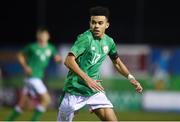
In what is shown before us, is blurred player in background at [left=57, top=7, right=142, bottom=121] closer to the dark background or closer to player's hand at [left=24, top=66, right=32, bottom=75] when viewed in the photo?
player's hand at [left=24, top=66, right=32, bottom=75]

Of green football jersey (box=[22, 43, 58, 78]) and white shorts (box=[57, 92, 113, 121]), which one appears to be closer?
white shorts (box=[57, 92, 113, 121])

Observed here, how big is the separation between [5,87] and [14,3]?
2988mm

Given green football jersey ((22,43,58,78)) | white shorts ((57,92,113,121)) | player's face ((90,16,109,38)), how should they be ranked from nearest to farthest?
player's face ((90,16,109,38)) < white shorts ((57,92,113,121)) < green football jersey ((22,43,58,78))

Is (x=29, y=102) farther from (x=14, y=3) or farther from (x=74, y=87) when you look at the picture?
(x=74, y=87)

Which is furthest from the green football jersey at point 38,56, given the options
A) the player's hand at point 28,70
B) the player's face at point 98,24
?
the player's face at point 98,24

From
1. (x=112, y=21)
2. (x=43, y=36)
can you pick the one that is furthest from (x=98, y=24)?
(x=112, y=21)

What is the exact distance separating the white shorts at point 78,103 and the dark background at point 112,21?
41.1 ft

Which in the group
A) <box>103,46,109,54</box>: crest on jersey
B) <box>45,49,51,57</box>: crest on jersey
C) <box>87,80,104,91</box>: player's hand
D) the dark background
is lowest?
the dark background

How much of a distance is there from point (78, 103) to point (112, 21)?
13.0 meters

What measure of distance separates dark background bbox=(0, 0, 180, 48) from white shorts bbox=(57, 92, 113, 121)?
12522 mm

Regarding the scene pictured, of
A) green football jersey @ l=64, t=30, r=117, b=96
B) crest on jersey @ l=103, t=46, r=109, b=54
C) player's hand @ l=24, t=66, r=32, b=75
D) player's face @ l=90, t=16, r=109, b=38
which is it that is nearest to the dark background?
player's hand @ l=24, t=66, r=32, b=75

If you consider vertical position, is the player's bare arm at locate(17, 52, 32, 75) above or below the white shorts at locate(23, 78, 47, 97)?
above

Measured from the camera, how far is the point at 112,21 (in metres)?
22.4

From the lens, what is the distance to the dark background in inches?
875
